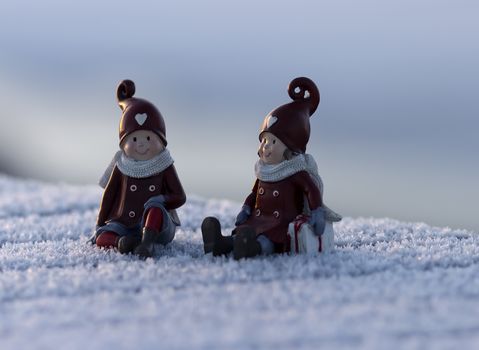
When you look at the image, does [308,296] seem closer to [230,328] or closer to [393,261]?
[230,328]

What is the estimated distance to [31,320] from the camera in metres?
1.88

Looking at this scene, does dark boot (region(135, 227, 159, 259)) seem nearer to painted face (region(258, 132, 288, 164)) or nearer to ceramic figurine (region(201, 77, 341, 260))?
ceramic figurine (region(201, 77, 341, 260))

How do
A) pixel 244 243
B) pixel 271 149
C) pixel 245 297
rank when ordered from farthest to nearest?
pixel 271 149
pixel 244 243
pixel 245 297

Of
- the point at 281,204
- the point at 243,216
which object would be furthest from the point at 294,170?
the point at 243,216

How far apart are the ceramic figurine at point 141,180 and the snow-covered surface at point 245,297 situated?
0.11 m

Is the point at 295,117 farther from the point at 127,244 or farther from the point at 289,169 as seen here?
the point at 127,244

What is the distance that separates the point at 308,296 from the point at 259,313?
7.5 inches

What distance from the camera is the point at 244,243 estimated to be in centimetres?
245

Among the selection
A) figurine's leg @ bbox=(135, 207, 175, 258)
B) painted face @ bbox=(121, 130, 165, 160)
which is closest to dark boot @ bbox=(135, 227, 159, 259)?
figurine's leg @ bbox=(135, 207, 175, 258)

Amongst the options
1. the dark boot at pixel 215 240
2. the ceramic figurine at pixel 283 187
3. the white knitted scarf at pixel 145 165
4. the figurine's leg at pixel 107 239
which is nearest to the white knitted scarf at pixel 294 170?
the ceramic figurine at pixel 283 187

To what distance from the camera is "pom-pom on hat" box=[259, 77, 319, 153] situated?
2.64m

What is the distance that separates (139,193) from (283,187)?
1.83 feet

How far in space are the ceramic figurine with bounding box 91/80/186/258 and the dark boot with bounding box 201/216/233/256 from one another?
20 cm

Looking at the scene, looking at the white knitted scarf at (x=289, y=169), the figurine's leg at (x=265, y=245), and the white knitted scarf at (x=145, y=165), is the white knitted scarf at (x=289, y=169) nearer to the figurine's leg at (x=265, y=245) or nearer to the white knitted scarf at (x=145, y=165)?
the figurine's leg at (x=265, y=245)
